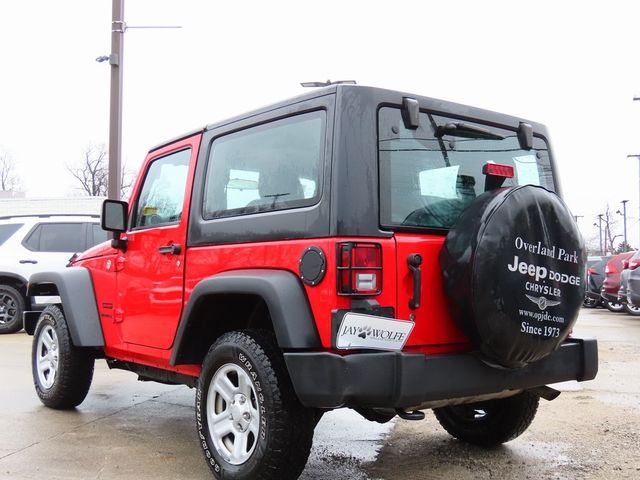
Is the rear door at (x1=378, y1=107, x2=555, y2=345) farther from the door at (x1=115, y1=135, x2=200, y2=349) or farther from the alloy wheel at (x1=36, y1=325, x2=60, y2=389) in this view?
the alloy wheel at (x1=36, y1=325, x2=60, y2=389)

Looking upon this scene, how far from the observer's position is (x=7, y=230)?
10.6m

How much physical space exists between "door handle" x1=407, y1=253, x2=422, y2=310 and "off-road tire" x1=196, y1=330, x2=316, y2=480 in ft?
2.34

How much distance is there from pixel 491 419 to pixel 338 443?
1.03m

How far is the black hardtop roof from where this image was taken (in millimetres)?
3119

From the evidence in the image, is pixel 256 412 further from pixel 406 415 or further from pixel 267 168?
pixel 267 168

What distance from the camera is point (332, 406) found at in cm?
286

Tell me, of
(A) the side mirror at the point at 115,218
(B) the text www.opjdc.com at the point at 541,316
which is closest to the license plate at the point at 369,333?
(B) the text www.opjdc.com at the point at 541,316

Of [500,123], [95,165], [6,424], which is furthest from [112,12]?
[95,165]

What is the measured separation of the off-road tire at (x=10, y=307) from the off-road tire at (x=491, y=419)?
8208 millimetres

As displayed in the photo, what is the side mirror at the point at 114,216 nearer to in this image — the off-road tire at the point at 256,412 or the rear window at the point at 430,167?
the off-road tire at the point at 256,412

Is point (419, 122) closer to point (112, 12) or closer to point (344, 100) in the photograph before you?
point (344, 100)

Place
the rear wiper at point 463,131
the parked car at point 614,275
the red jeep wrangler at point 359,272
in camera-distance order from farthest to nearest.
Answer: the parked car at point 614,275
the rear wiper at point 463,131
the red jeep wrangler at point 359,272

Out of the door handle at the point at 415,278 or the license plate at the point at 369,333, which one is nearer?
the license plate at the point at 369,333

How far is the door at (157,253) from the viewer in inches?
155
